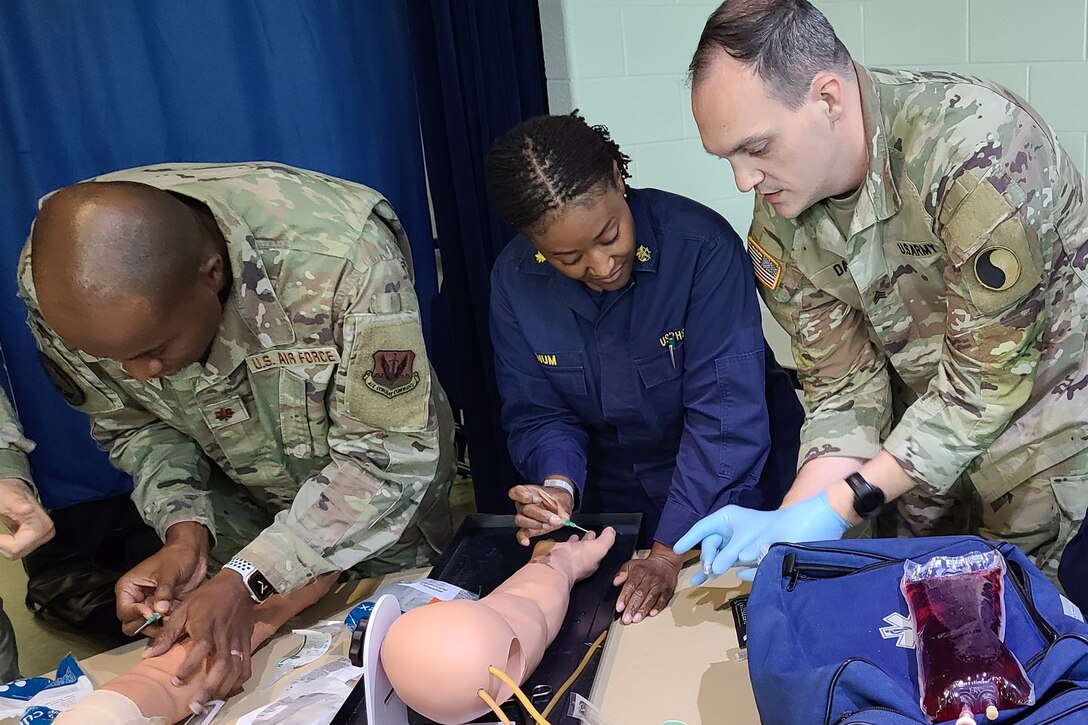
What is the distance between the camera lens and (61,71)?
6.42ft

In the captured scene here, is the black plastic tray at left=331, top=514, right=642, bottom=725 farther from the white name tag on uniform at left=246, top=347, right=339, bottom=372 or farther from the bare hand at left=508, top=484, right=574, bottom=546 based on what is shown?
the white name tag on uniform at left=246, top=347, right=339, bottom=372

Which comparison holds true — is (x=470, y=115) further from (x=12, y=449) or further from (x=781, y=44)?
(x=12, y=449)

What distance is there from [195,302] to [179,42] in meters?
0.95

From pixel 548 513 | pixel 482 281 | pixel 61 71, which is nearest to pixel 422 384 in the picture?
pixel 548 513

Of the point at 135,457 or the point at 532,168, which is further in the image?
the point at 135,457

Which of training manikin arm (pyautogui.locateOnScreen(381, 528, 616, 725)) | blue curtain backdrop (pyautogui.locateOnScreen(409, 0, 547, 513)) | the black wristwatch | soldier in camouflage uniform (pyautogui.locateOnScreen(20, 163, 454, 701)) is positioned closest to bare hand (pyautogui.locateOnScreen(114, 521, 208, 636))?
soldier in camouflage uniform (pyautogui.locateOnScreen(20, 163, 454, 701))

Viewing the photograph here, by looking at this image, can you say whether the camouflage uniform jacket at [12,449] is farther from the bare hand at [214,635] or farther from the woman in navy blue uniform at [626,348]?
the woman in navy blue uniform at [626,348]

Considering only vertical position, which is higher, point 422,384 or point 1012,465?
point 422,384

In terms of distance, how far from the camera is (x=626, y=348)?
165 cm

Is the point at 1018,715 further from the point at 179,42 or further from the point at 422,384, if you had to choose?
the point at 179,42

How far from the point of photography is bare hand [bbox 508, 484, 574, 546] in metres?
1.53

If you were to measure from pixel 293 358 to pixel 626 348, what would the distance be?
617mm

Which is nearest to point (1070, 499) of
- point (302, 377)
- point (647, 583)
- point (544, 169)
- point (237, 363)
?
point (647, 583)

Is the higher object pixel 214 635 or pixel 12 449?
pixel 12 449
